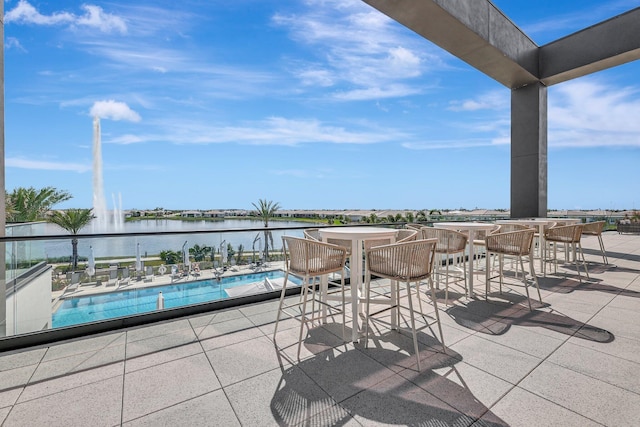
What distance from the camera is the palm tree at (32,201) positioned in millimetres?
13430

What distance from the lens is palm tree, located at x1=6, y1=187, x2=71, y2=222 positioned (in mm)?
13430

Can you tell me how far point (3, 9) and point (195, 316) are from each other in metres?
3.69

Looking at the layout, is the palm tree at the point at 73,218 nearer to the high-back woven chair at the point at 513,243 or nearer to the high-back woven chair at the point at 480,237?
the high-back woven chair at the point at 480,237

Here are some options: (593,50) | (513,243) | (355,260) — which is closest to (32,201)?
(355,260)

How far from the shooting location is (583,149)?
17344 millimetres

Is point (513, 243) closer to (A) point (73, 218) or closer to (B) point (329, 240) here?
(B) point (329, 240)

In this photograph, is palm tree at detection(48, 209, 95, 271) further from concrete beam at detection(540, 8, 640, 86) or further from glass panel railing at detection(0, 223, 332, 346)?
concrete beam at detection(540, 8, 640, 86)

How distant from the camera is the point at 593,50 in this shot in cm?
657

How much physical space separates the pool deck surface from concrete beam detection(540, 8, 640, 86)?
20.8 feet

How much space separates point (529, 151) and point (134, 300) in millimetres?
9115

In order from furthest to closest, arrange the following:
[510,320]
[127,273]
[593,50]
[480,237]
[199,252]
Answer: [593,50]
[480,237]
[199,252]
[127,273]
[510,320]

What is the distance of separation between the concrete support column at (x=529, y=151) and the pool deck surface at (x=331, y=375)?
5.15m

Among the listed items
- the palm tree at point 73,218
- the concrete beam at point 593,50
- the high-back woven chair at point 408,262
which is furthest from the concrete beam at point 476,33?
the palm tree at point 73,218

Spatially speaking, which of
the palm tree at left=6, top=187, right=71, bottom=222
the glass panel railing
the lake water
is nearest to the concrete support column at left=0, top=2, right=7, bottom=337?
the glass panel railing
